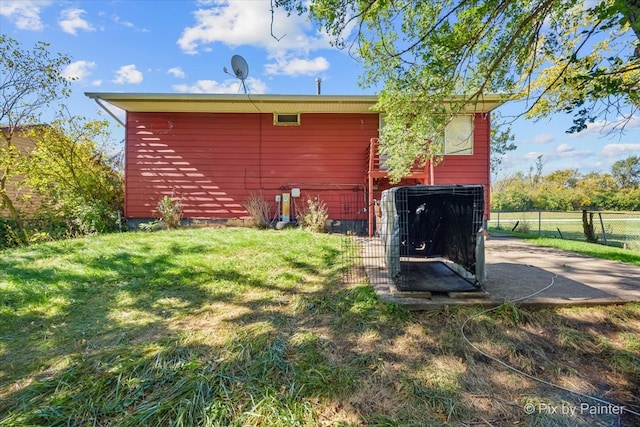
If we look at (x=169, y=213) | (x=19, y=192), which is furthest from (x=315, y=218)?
(x=19, y=192)

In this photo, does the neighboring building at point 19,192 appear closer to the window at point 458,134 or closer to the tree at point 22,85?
the tree at point 22,85

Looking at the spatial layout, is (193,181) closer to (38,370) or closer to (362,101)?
(362,101)

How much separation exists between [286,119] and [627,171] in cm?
4087

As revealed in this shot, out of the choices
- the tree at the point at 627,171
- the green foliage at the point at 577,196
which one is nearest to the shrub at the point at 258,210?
the green foliage at the point at 577,196

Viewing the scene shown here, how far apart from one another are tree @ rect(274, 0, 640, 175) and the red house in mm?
3118

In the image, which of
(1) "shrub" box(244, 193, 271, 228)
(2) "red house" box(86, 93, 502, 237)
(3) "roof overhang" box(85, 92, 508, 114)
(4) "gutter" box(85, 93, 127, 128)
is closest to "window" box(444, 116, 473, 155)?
(2) "red house" box(86, 93, 502, 237)

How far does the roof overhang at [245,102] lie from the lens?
Answer: 23.2 feet

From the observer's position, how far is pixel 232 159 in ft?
26.6

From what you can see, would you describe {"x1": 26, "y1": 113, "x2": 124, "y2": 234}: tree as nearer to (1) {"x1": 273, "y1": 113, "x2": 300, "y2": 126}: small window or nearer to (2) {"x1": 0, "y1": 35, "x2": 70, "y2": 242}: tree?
(2) {"x1": 0, "y1": 35, "x2": 70, "y2": 242}: tree

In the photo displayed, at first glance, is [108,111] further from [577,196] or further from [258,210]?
[577,196]

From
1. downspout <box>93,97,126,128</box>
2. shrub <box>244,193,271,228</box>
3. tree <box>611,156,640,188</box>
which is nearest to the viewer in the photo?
downspout <box>93,97,126,128</box>

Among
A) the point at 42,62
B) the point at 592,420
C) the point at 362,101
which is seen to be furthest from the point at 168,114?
the point at 592,420

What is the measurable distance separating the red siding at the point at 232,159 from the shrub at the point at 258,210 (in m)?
0.20

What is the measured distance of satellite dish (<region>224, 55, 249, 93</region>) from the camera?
7822mm
